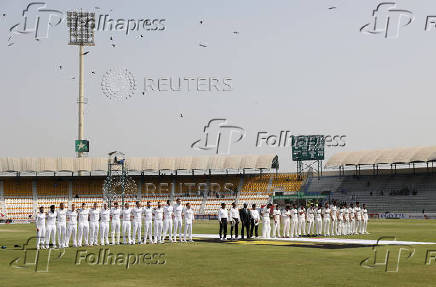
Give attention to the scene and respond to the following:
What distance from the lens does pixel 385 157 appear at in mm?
78125

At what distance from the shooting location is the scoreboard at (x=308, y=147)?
84562 millimetres

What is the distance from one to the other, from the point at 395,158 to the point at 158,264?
61.0 m

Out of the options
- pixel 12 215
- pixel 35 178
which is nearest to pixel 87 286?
pixel 12 215

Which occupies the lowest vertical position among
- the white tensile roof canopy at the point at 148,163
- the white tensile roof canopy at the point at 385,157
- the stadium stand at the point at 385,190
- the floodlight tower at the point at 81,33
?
the stadium stand at the point at 385,190

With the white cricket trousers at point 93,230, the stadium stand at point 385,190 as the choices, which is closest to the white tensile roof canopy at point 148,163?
the stadium stand at point 385,190

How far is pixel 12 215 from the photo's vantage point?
7700cm

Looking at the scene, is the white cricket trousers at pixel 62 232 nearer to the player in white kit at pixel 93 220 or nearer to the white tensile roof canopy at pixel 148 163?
the player in white kit at pixel 93 220

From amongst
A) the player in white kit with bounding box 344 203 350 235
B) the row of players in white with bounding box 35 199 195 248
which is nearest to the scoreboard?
the player in white kit with bounding box 344 203 350 235

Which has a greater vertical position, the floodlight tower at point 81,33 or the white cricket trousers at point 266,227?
the floodlight tower at point 81,33

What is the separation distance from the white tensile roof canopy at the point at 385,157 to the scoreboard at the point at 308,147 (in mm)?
2263

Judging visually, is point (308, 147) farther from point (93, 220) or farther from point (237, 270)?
point (237, 270)

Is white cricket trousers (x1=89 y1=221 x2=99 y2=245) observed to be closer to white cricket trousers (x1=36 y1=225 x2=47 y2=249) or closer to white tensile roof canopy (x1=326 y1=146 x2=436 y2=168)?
white cricket trousers (x1=36 y1=225 x2=47 y2=249)

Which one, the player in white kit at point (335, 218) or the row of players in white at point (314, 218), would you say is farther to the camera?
the player in white kit at point (335, 218)

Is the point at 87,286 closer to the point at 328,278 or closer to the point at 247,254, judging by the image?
the point at 328,278
